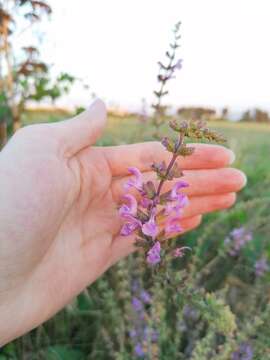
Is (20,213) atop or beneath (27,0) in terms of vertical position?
beneath

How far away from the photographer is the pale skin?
1.36 meters

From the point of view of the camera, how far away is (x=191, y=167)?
1793mm

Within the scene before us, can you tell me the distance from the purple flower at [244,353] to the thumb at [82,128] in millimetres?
710

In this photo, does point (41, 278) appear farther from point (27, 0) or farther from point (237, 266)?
point (27, 0)

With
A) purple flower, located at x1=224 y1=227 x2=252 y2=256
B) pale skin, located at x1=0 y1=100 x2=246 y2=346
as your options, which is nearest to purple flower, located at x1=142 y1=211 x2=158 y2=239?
pale skin, located at x1=0 y1=100 x2=246 y2=346

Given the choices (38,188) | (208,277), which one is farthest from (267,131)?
(38,188)

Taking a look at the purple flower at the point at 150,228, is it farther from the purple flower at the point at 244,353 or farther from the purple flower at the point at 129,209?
the purple flower at the point at 244,353

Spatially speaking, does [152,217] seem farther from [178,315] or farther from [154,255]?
[178,315]

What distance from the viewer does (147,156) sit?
1.74 meters

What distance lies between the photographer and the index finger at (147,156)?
5.63ft

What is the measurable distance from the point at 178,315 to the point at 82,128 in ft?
1.93

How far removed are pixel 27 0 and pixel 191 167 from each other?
0.95m

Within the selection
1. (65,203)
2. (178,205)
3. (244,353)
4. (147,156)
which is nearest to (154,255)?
(178,205)

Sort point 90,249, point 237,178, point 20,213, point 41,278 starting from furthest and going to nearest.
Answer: point 237,178 → point 90,249 → point 41,278 → point 20,213
